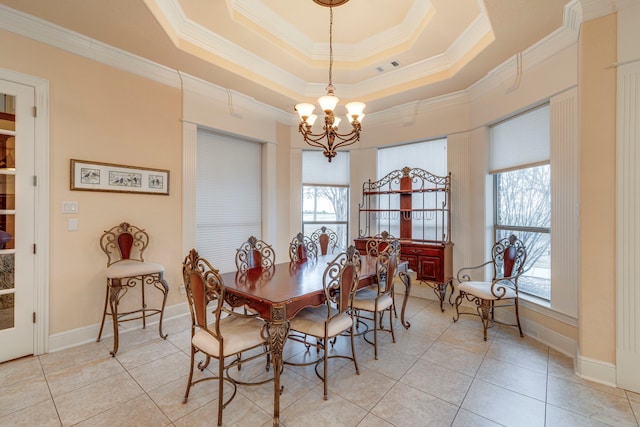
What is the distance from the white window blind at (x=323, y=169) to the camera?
5082 mm

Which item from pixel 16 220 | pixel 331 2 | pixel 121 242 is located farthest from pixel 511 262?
pixel 16 220

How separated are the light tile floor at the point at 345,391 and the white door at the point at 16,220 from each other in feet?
0.91

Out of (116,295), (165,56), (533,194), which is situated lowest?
(116,295)

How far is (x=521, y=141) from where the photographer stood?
3.31 meters

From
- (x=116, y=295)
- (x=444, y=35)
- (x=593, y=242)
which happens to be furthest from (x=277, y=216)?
(x=593, y=242)

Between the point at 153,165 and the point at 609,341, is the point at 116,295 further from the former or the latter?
the point at 609,341

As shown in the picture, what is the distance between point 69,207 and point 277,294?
2.37 m

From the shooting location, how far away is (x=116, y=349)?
2611 mm

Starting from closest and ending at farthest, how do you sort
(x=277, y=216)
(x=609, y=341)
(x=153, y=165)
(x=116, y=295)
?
1. (x=609, y=341)
2. (x=116, y=295)
3. (x=153, y=165)
4. (x=277, y=216)

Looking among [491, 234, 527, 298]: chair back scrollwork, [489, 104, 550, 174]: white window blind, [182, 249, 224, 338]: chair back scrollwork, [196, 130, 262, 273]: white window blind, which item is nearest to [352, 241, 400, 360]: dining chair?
[491, 234, 527, 298]: chair back scrollwork

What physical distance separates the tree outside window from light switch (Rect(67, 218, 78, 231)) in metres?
4.87

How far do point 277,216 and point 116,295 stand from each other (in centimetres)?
255

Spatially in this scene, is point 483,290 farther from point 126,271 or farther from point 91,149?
point 91,149

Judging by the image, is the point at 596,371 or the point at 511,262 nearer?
the point at 596,371
